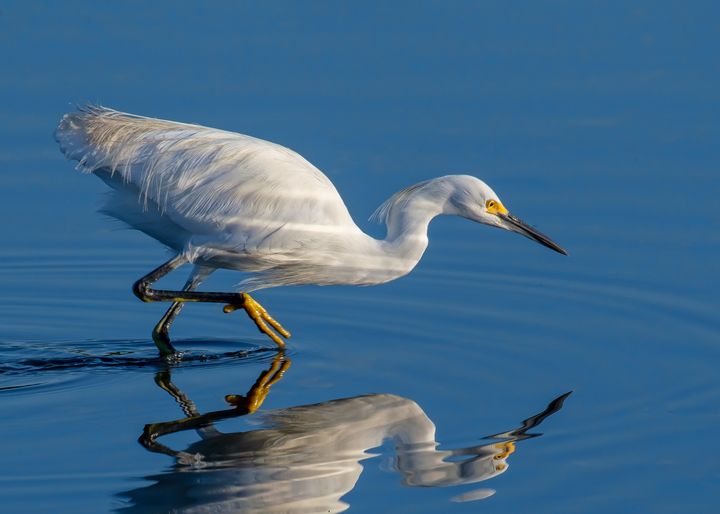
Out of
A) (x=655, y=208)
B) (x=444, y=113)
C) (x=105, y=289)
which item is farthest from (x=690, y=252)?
(x=105, y=289)

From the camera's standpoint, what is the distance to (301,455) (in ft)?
29.2

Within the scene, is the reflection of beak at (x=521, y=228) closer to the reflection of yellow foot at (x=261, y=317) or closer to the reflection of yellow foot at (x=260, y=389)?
the reflection of yellow foot at (x=261, y=317)

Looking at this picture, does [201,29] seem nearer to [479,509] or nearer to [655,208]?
[655,208]

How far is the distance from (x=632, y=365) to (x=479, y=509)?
281 centimetres

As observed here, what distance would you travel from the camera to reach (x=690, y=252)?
41.2 ft

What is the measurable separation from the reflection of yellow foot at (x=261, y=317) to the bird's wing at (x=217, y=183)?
410 mm

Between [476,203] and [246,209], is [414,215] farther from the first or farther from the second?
[246,209]

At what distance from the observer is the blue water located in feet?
28.2

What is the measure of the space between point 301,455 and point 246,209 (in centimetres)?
253

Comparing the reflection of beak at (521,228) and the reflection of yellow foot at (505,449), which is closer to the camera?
the reflection of yellow foot at (505,449)

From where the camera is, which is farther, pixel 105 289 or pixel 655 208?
pixel 655 208

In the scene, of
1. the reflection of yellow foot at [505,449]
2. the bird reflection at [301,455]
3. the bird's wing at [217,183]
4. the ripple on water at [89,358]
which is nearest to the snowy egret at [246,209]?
the bird's wing at [217,183]

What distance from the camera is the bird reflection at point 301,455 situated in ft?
26.8

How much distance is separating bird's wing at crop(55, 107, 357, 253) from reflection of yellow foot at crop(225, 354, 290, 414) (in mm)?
842
